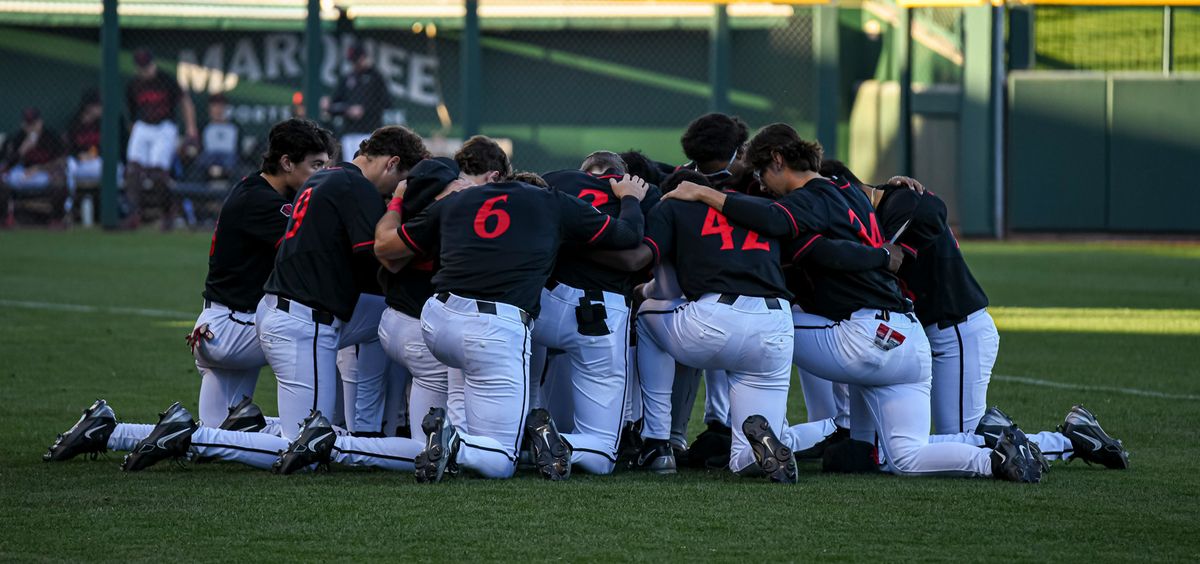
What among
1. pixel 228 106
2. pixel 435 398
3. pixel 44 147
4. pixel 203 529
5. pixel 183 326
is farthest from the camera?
pixel 228 106

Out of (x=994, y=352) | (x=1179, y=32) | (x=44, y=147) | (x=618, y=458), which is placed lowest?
(x=618, y=458)

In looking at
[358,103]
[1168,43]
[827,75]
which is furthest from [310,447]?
[1168,43]

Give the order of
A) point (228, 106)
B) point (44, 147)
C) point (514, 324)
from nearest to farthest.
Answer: point (514, 324) < point (44, 147) < point (228, 106)

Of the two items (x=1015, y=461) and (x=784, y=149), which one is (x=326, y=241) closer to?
(x=784, y=149)

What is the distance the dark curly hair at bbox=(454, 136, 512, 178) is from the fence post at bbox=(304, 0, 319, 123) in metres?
14.4

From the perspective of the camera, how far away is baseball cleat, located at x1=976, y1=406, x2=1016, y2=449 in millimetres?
6195

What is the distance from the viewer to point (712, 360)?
6055mm

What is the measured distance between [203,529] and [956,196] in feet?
59.5

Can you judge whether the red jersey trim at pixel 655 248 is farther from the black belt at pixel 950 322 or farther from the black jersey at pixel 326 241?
the black belt at pixel 950 322

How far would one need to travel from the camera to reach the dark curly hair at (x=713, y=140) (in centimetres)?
682

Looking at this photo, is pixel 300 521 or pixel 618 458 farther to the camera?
pixel 618 458

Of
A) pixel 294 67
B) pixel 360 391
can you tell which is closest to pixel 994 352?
pixel 360 391

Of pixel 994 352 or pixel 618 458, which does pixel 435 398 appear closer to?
pixel 618 458

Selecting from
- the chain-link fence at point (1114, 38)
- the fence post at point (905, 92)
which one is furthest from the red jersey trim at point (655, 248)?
the chain-link fence at point (1114, 38)
